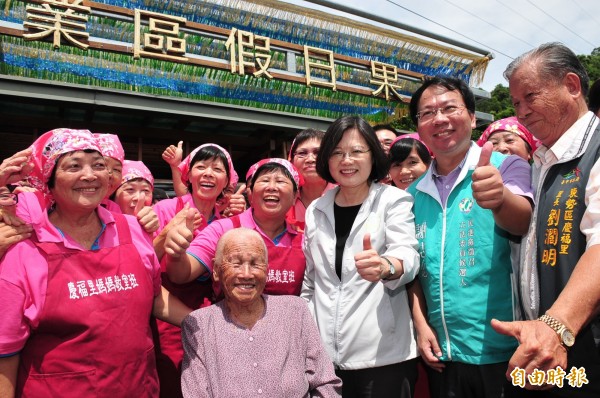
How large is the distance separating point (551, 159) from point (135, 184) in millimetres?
3032

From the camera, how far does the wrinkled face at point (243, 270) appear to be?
2.26 metres

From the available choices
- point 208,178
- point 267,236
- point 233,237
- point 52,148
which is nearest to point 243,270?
point 233,237

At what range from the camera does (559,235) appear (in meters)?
1.71

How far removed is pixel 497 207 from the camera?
1.87 m

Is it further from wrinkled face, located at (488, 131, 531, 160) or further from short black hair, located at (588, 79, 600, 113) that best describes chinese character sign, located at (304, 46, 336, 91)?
short black hair, located at (588, 79, 600, 113)

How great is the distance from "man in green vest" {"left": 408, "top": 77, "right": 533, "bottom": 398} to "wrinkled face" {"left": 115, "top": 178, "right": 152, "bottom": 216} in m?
2.32

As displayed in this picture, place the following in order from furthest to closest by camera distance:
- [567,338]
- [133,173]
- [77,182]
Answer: [133,173] → [77,182] → [567,338]

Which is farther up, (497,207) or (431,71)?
(431,71)

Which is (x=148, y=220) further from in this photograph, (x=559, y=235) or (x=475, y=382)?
(x=559, y=235)

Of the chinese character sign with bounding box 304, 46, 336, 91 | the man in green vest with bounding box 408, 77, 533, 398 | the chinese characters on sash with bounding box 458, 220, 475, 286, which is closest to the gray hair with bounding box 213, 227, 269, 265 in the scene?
the man in green vest with bounding box 408, 77, 533, 398

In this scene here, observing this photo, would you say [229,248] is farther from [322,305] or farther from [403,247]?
[403,247]

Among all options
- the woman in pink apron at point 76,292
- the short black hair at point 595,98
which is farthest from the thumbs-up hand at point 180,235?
the short black hair at point 595,98

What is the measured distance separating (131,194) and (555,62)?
312 centimetres

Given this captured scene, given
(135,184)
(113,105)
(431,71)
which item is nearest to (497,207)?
(135,184)
